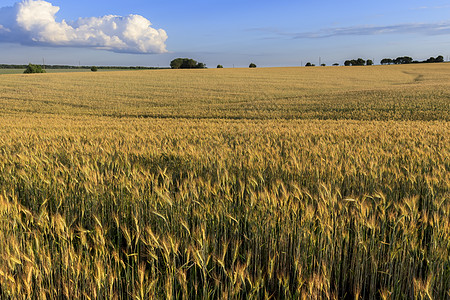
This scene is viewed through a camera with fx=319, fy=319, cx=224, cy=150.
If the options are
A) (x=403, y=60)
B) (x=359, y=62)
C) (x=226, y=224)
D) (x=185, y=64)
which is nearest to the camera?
(x=226, y=224)

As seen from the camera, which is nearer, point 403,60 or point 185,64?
point 185,64

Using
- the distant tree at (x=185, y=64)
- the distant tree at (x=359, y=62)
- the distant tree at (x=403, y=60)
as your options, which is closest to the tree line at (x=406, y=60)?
the distant tree at (x=403, y=60)

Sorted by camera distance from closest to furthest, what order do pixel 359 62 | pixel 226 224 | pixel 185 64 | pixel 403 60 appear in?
pixel 226 224 < pixel 185 64 < pixel 359 62 < pixel 403 60

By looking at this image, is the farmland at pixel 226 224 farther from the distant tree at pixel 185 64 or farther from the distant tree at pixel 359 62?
the distant tree at pixel 359 62

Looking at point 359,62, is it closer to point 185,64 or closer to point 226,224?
point 185,64

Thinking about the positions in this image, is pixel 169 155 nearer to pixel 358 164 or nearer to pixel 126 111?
pixel 358 164

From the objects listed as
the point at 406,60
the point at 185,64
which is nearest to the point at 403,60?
the point at 406,60

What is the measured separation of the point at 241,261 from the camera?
2307mm

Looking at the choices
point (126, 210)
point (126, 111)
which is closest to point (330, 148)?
point (126, 210)

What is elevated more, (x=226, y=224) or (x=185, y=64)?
(x=185, y=64)

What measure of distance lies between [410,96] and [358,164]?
18531 mm

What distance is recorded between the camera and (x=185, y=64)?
8612 centimetres

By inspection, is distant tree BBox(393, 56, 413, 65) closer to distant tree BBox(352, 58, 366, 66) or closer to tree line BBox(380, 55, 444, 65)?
tree line BBox(380, 55, 444, 65)

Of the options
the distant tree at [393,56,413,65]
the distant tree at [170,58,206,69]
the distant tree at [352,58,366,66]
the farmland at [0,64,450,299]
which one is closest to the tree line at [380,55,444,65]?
the distant tree at [393,56,413,65]
